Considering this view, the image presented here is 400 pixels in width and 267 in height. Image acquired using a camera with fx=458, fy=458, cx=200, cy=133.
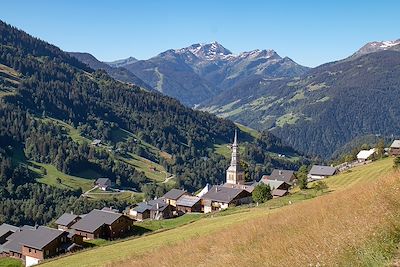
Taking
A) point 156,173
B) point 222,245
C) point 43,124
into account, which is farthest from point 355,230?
point 43,124

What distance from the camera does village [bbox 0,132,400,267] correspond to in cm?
6044

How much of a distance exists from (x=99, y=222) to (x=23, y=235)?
34.6ft

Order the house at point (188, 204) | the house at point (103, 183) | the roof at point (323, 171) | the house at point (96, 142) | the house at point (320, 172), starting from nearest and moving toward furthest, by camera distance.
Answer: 1. the house at point (188, 204)
2. the roof at point (323, 171)
3. the house at point (320, 172)
4. the house at point (103, 183)
5. the house at point (96, 142)

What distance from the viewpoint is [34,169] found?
155 meters

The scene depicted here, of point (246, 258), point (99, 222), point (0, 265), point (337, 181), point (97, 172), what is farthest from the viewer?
point (97, 172)

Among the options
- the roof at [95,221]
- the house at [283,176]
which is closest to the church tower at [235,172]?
the house at [283,176]

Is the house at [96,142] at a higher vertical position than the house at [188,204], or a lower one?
higher

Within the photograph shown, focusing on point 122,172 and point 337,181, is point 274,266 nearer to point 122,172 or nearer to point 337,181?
point 337,181

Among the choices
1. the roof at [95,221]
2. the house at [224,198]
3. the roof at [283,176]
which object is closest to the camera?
the roof at [95,221]

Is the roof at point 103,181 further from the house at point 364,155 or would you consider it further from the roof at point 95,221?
the roof at point 95,221

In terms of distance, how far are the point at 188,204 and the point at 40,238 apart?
33415 mm

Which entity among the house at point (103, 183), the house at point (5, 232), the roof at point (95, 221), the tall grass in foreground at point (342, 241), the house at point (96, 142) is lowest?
the house at point (5, 232)

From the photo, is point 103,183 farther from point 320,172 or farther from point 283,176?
point 320,172

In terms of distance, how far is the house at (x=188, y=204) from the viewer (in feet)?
286
